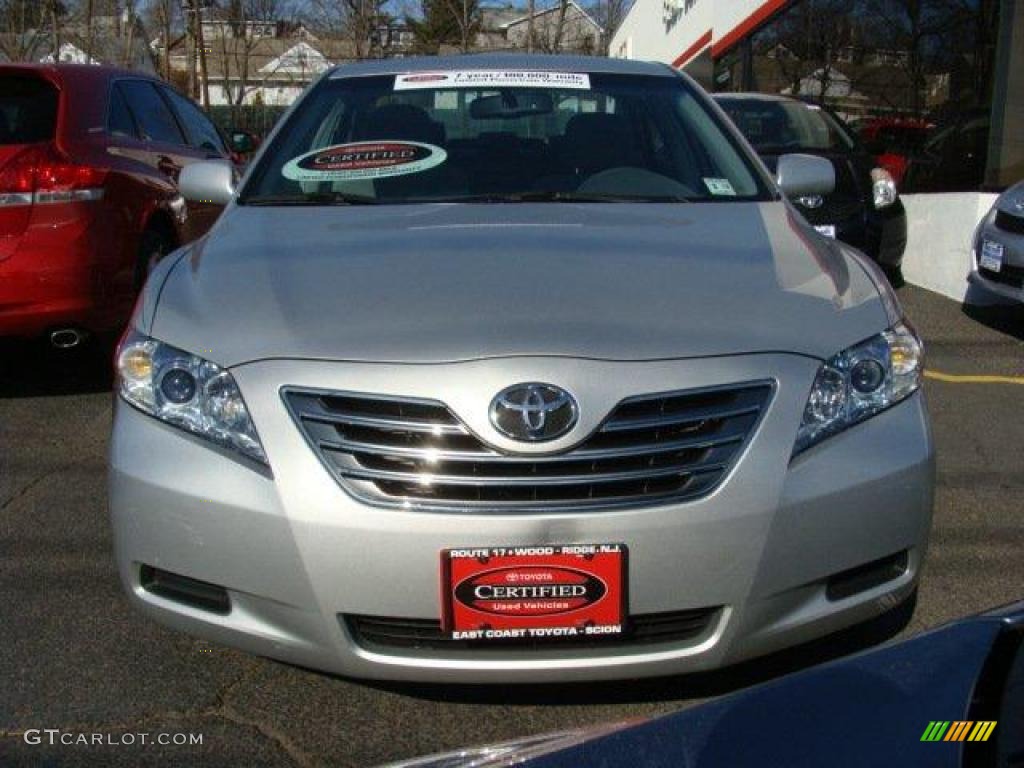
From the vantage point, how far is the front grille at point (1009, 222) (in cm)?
704

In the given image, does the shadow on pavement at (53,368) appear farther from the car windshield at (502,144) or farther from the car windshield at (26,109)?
the car windshield at (502,144)

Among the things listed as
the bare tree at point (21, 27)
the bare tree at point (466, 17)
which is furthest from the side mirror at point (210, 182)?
the bare tree at point (466, 17)

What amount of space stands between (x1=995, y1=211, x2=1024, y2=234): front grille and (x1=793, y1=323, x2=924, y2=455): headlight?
4.78 meters

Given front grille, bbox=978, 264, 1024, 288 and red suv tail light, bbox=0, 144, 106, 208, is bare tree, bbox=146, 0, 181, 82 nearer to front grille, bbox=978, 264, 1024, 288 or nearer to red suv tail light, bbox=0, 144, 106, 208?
red suv tail light, bbox=0, 144, 106, 208

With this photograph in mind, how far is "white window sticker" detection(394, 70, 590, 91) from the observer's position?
4.12 meters

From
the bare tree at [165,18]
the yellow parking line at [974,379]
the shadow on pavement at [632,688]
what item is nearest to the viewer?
the shadow on pavement at [632,688]

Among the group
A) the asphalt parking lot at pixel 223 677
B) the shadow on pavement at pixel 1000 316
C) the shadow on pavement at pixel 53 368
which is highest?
the asphalt parking lot at pixel 223 677

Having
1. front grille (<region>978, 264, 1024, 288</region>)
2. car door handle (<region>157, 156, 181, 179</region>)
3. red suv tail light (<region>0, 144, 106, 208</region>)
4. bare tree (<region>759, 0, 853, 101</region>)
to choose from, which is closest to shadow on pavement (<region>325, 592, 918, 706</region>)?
red suv tail light (<region>0, 144, 106, 208</region>)

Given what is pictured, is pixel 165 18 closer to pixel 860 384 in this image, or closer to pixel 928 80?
pixel 928 80

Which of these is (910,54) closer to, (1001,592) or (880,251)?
(880,251)

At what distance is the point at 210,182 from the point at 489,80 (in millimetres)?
1010

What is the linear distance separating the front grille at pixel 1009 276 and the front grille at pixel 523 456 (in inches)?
A: 199

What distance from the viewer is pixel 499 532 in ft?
7.73

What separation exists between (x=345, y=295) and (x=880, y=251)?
6174 millimetres
